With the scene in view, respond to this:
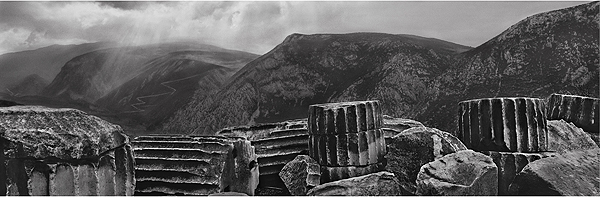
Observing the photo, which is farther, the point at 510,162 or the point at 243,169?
the point at 243,169

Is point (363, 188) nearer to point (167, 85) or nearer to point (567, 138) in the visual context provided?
point (567, 138)

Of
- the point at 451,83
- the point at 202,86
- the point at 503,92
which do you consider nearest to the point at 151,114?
the point at 202,86

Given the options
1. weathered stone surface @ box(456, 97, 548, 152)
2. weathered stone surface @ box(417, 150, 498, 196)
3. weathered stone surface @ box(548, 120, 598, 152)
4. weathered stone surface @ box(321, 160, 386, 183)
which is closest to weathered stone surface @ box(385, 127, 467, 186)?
weathered stone surface @ box(321, 160, 386, 183)

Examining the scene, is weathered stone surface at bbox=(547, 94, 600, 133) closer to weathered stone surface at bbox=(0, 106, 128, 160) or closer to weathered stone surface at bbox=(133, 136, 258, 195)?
weathered stone surface at bbox=(133, 136, 258, 195)

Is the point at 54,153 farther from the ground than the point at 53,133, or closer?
closer

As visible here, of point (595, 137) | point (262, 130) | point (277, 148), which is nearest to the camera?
point (595, 137)

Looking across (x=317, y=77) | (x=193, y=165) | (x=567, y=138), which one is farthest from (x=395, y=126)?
(x=317, y=77)
